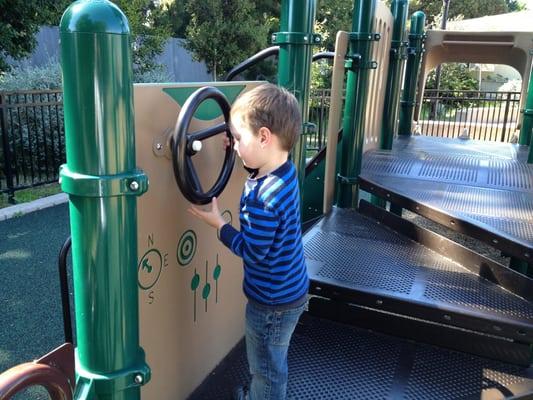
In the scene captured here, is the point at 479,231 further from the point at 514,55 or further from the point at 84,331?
the point at 514,55

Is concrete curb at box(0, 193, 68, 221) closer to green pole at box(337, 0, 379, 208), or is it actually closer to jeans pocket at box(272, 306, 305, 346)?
green pole at box(337, 0, 379, 208)

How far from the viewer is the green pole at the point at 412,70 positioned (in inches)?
194

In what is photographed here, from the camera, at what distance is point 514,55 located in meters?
5.54

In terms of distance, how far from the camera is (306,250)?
8.20 feet

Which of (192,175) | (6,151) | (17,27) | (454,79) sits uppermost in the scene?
(17,27)

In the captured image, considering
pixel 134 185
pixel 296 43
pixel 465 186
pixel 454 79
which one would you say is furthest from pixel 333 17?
pixel 134 185

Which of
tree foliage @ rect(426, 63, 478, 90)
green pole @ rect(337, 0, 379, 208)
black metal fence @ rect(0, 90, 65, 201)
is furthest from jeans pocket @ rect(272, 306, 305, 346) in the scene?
tree foliage @ rect(426, 63, 478, 90)

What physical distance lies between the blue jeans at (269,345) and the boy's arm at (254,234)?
0.20 m

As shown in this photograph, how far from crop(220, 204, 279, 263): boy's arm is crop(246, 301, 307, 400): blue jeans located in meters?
0.20

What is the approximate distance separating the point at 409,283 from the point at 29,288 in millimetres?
2543

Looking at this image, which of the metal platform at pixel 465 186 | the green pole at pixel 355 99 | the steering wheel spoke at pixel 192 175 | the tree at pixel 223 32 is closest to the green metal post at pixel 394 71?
the metal platform at pixel 465 186

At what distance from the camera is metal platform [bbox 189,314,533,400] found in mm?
1756

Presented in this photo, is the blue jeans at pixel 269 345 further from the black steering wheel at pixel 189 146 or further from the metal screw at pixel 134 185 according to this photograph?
the metal screw at pixel 134 185

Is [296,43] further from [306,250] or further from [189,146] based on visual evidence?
[306,250]
